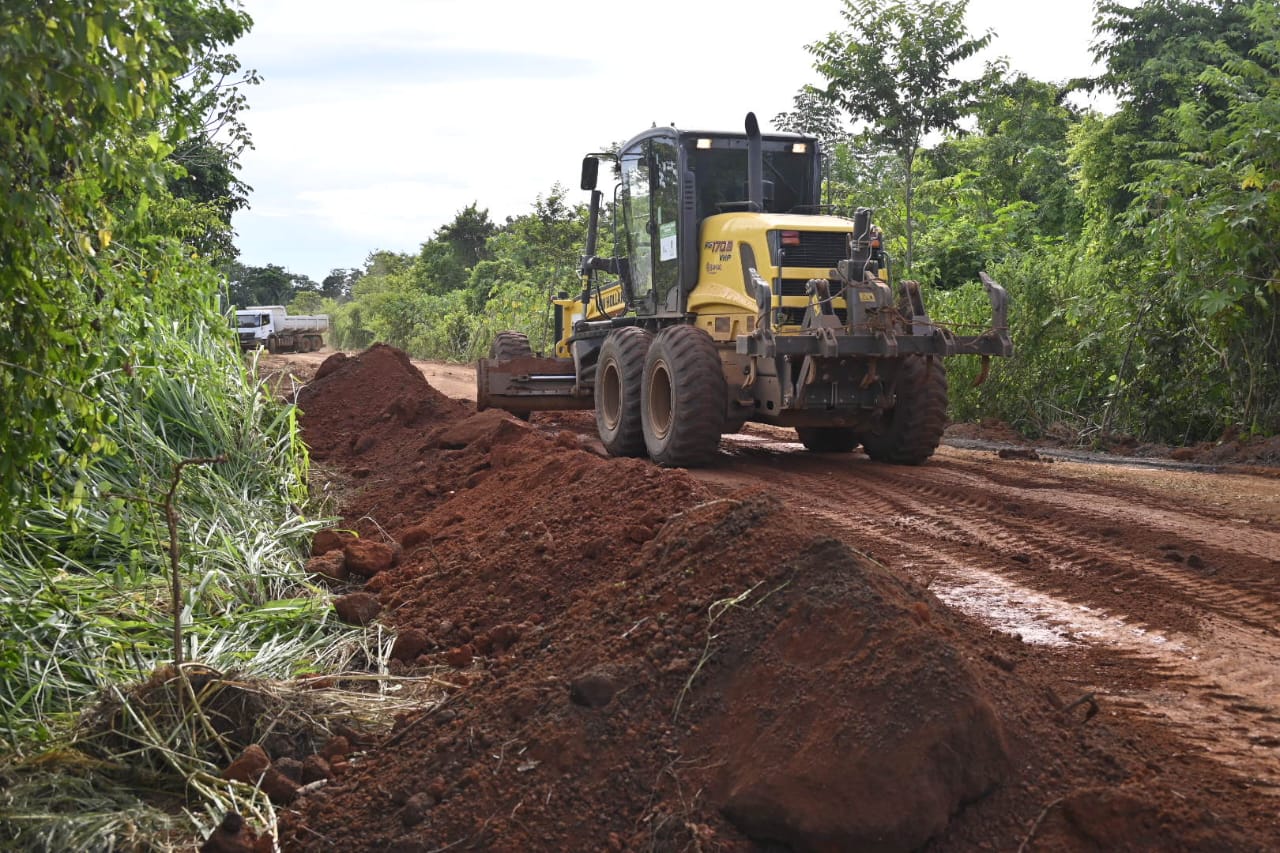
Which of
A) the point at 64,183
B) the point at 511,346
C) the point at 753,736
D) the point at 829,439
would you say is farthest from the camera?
the point at 511,346

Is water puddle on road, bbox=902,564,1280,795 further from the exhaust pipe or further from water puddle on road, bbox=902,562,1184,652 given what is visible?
the exhaust pipe

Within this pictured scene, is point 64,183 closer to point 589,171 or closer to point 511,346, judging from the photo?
point 589,171

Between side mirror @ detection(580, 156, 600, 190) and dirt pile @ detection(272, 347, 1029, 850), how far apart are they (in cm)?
769

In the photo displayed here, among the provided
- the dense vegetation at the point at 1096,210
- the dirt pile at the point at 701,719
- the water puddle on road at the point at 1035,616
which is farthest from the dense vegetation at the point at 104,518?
the dense vegetation at the point at 1096,210

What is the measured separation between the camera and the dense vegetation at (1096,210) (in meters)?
11.9

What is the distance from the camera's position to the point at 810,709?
378cm

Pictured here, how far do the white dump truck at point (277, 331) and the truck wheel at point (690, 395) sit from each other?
30075 mm

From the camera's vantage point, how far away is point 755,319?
35.6 ft

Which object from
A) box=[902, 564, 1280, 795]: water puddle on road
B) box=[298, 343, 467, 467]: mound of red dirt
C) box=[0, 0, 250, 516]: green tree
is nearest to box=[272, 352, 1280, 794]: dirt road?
box=[902, 564, 1280, 795]: water puddle on road

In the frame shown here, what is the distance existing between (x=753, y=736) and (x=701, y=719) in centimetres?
23

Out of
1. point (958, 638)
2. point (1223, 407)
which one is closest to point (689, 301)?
point (1223, 407)

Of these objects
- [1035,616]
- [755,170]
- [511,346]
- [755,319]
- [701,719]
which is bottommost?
[1035,616]

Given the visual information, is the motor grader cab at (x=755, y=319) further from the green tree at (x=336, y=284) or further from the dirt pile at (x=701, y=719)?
the green tree at (x=336, y=284)

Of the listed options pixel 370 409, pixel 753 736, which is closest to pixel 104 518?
pixel 753 736
